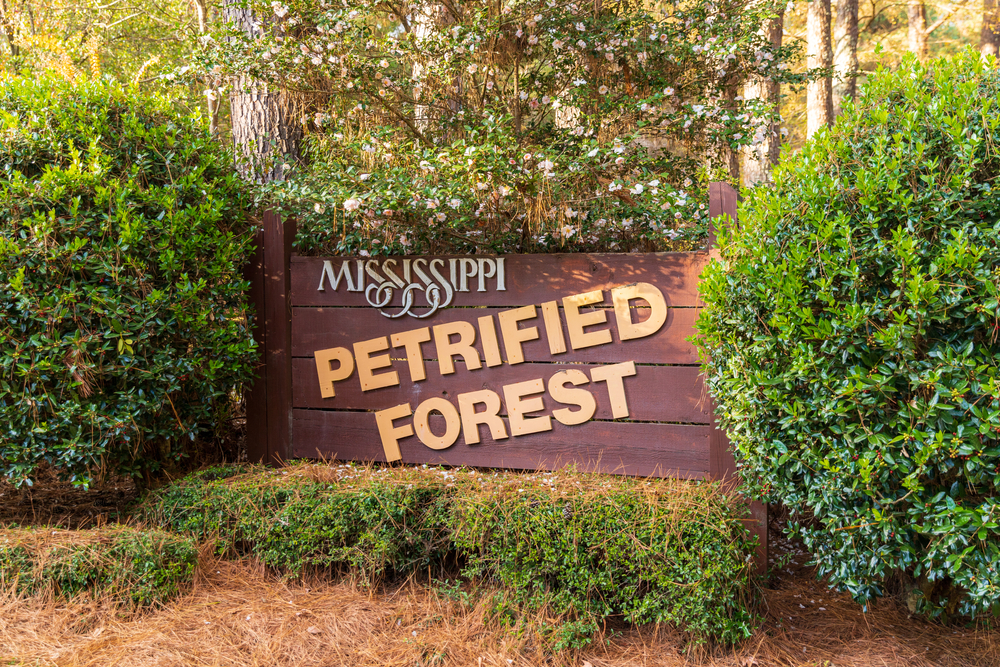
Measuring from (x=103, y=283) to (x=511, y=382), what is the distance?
200 centimetres

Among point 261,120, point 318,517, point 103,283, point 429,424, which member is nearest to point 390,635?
point 318,517

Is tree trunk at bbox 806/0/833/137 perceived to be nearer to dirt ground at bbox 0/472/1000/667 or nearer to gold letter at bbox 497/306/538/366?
gold letter at bbox 497/306/538/366

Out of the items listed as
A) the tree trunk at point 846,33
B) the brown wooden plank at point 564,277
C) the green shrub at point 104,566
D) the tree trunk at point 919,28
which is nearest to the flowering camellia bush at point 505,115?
the brown wooden plank at point 564,277

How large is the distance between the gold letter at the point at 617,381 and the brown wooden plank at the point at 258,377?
1.89 meters

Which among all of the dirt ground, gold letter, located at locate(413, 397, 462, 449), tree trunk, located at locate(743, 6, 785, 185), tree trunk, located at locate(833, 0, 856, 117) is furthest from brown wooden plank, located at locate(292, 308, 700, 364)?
tree trunk, located at locate(833, 0, 856, 117)

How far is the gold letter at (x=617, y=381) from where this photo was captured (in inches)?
127

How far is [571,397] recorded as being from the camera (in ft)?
10.9

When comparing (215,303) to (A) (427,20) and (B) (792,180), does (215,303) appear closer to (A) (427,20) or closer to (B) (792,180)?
(A) (427,20)

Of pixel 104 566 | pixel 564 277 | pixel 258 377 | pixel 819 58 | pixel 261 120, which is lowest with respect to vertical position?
pixel 104 566

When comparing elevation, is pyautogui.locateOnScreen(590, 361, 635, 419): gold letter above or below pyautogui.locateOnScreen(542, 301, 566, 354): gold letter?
below

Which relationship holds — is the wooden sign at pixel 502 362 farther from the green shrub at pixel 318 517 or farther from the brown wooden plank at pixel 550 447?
the green shrub at pixel 318 517

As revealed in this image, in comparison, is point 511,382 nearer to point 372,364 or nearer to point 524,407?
point 524,407

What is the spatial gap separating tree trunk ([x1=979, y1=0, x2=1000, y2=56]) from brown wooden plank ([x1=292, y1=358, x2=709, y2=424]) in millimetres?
10112

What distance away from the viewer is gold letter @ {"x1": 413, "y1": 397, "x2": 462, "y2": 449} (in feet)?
11.5
